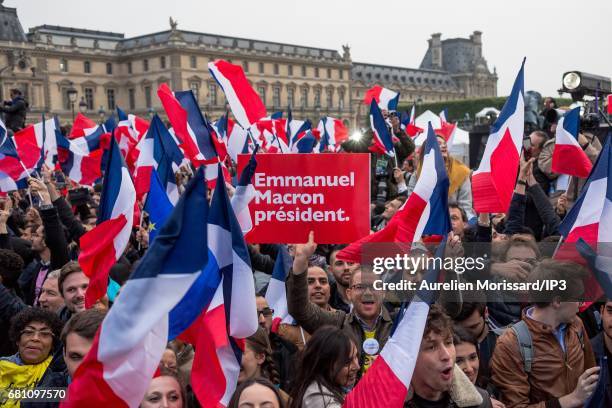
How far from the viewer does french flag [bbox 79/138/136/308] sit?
146 inches

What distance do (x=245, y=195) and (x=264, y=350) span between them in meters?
0.72

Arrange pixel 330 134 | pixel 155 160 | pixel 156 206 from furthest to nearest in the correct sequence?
pixel 330 134 → pixel 155 160 → pixel 156 206

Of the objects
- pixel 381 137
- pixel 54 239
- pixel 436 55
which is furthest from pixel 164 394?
pixel 436 55

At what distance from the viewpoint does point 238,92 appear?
727 cm

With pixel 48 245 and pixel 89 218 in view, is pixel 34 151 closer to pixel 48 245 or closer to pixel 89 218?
pixel 89 218

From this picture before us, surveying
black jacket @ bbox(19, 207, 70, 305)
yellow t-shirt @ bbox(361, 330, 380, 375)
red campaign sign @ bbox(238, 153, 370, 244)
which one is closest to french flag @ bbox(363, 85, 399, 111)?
black jacket @ bbox(19, 207, 70, 305)

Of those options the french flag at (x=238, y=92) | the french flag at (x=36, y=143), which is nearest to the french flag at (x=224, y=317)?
the french flag at (x=238, y=92)

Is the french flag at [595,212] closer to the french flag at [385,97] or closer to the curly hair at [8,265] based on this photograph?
the curly hair at [8,265]

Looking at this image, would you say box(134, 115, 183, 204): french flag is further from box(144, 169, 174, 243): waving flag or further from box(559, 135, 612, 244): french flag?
box(559, 135, 612, 244): french flag

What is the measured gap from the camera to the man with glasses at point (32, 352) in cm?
330

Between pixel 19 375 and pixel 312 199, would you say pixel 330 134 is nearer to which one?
pixel 312 199

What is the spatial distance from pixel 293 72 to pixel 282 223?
74744mm

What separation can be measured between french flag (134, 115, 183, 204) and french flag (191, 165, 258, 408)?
277cm

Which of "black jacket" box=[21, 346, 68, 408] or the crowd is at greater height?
the crowd
